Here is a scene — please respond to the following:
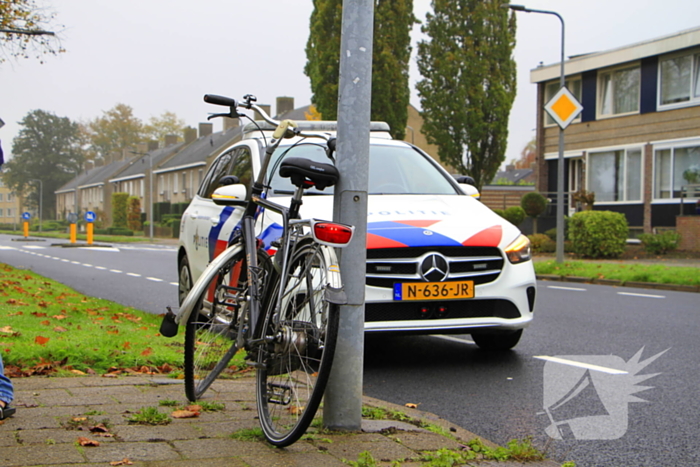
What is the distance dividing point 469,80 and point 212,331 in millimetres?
30800

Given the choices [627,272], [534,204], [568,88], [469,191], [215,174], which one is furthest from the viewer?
[568,88]

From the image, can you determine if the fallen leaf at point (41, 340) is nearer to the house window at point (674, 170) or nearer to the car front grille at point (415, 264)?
the car front grille at point (415, 264)

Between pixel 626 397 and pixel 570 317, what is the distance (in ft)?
13.5

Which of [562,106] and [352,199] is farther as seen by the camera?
[562,106]

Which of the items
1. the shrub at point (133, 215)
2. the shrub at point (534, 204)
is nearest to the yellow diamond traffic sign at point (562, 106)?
the shrub at point (534, 204)

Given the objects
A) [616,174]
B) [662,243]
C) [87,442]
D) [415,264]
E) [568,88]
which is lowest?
[87,442]

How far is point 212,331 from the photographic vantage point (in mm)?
4172

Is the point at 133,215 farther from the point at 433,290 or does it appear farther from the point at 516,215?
the point at 433,290

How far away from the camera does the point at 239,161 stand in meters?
7.54

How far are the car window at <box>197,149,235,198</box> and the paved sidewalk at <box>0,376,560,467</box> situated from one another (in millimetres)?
3808

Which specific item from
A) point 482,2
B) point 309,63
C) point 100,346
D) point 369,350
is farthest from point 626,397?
point 309,63

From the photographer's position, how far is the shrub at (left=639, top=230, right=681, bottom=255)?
2212 centimetres

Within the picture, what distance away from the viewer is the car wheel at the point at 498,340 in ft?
21.8

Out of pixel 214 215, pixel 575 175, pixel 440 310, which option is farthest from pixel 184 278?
pixel 575 175
